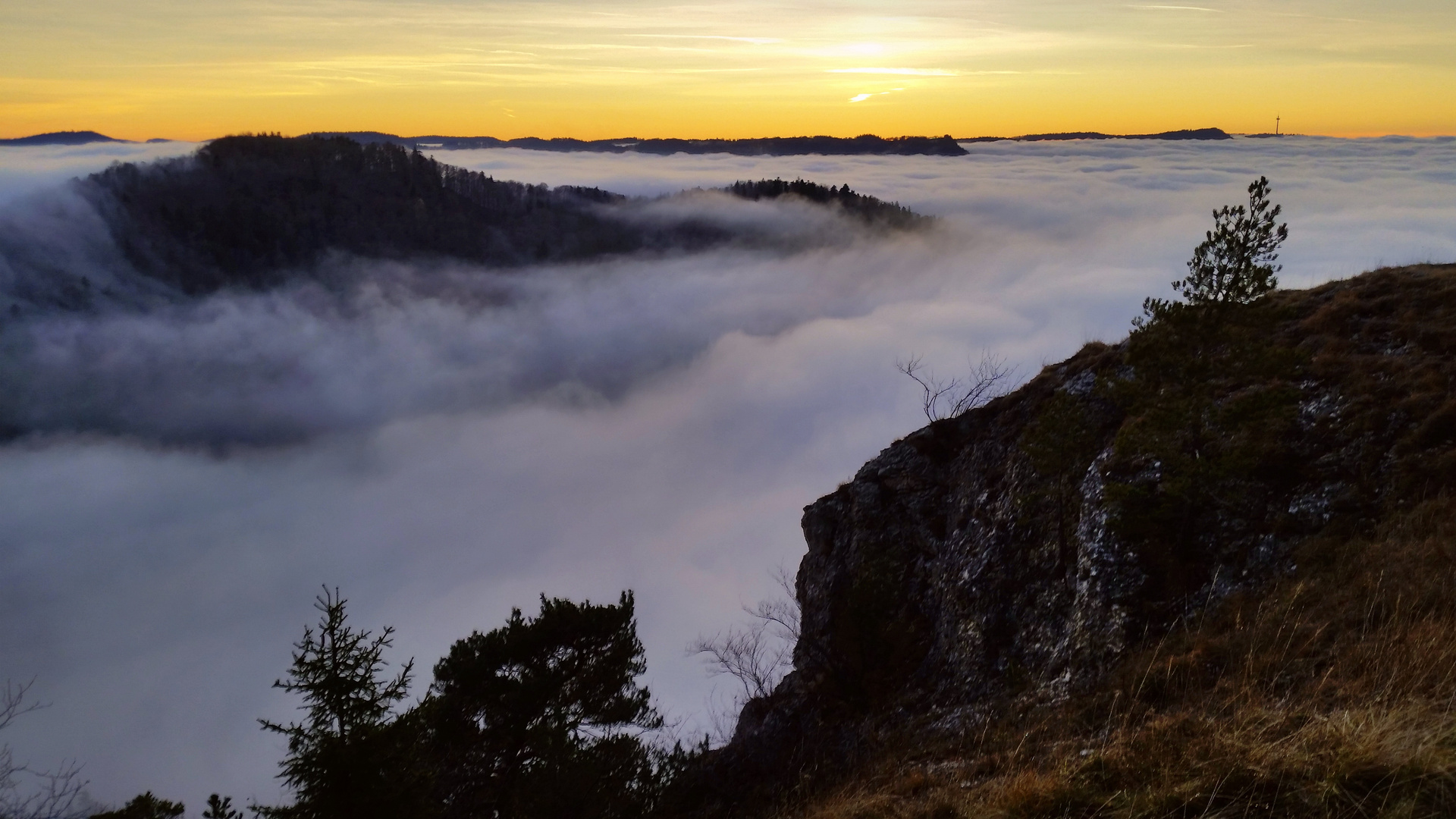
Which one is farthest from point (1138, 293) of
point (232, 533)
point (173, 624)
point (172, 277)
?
point (172, 277)

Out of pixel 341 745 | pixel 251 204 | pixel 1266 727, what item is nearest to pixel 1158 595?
pixel 1266 727

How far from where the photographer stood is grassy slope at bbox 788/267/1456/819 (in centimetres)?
365

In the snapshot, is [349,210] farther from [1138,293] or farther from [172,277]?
[1138,293]

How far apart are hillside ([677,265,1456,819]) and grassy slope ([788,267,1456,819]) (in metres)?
0.03

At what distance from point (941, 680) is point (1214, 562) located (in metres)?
6.50

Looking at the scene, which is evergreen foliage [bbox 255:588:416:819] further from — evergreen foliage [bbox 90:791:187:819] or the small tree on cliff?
the small tree on cliff

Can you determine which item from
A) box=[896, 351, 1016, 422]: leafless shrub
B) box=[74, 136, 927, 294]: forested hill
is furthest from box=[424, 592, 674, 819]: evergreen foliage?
box=[74, 136, 927, 294]: forested hill

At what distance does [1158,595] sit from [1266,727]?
11230 millimetres

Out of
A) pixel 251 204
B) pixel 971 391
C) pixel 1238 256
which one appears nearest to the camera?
pixel 1238 256

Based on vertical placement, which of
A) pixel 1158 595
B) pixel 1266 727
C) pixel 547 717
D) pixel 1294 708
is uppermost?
pixel 1266 727

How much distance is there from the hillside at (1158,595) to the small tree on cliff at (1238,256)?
373 mm

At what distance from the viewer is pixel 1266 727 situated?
14.6 feet

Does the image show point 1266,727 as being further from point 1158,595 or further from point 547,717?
point 547,717

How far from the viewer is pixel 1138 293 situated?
122250 millimetres
